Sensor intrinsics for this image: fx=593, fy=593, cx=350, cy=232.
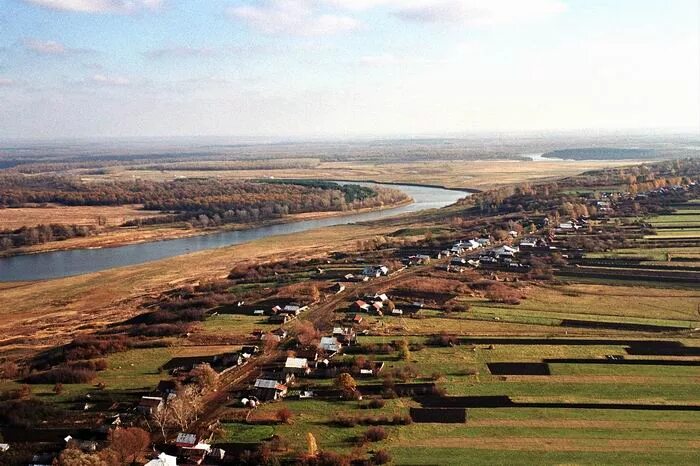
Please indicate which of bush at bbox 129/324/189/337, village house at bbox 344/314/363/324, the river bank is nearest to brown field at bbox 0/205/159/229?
the river bank

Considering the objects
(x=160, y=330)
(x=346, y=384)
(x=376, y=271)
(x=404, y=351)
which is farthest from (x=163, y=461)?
(x=376, y=271)

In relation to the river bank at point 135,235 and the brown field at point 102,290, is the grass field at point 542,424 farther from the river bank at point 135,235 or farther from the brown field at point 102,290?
the river bank at point 135,235

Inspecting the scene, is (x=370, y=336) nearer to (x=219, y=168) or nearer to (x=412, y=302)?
(x=412, y=302)

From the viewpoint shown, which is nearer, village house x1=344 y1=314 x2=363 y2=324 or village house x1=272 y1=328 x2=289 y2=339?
village house x1=272 y1=328 x2=289 y2=339

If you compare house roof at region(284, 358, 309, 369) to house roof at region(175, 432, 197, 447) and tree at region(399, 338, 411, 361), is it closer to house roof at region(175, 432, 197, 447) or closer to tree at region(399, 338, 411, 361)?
tree at region(399, 338, 411, 361)

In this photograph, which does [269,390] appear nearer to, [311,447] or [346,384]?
[346,384]
